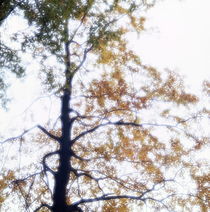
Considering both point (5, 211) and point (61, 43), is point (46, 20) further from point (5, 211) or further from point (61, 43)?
point (5, 211)

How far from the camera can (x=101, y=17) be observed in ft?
22.5

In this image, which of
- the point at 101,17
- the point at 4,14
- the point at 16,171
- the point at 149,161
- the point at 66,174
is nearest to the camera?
the point at 4,14

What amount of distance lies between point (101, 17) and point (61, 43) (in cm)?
130

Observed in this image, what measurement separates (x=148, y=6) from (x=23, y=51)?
5.17 metres

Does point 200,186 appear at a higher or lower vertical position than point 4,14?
lower

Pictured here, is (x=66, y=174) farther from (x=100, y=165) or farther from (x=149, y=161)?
(x=149, y=161)

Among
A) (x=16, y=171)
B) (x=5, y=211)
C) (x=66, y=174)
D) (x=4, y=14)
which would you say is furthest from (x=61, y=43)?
(x=5, y=211)

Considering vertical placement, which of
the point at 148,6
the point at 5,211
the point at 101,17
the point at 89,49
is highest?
the point at 148,6

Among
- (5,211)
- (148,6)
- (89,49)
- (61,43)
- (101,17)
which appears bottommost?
(5,211)

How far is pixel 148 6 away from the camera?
31.5ft

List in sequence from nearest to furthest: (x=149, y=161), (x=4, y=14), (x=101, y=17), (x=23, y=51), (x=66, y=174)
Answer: (x=4, y=14)
(x=23, y=51)
(x=101, y=17)
(x=66, y=174)
(x=149, y=161)

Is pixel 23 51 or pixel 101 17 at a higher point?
pixel 101 17

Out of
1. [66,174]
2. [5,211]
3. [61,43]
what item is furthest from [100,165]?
[61,43]

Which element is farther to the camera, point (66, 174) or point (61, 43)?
point (66, 174)
